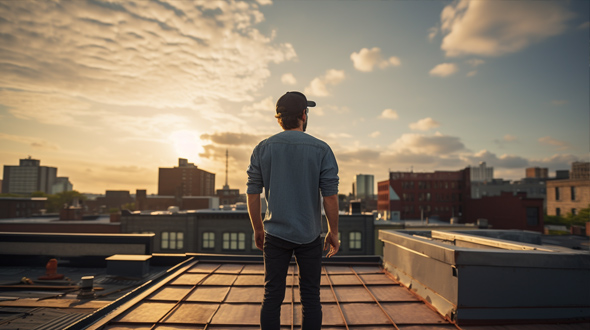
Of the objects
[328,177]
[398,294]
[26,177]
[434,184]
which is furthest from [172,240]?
[26,177]

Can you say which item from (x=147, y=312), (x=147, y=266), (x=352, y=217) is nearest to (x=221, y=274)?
(x=147, y=312)

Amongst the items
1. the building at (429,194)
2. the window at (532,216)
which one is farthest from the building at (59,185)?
the window at (532,216)

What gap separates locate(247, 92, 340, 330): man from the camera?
3209mm

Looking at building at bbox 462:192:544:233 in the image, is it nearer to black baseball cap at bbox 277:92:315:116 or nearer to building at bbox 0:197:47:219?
black baseball cap at bbox 277:92:315:116

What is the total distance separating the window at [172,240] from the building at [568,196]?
2468 inches

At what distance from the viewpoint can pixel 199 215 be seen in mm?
35125

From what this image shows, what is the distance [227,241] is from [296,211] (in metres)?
33.2

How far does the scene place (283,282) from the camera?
3271 mm

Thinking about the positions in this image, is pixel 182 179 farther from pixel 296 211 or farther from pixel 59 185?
pixel 59 185

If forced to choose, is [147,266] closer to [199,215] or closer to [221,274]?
[221,274]

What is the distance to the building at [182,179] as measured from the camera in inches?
3676

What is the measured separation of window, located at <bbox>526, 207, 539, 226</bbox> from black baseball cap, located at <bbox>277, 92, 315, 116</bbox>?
55.9 m

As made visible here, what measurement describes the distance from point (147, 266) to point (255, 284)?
8.88 metres

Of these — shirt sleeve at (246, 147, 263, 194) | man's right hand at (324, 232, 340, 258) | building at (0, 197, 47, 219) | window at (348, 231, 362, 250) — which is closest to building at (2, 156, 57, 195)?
building at (0, 197, 47, 219)
